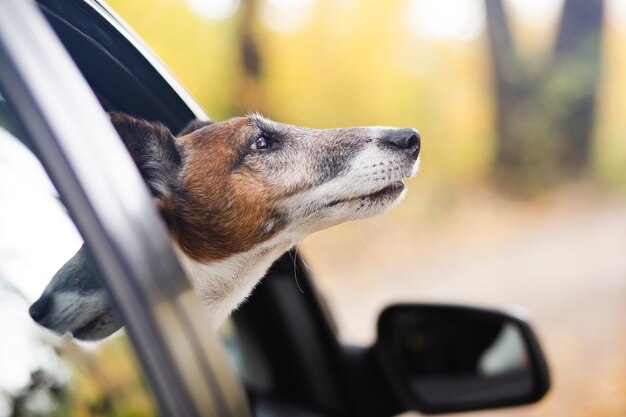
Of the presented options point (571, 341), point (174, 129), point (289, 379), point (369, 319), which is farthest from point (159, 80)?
point (369, 319)

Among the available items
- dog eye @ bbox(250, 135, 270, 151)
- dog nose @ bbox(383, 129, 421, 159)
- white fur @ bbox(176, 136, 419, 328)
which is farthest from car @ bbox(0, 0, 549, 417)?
dog nose @ bbox(383, 129, 421, 159)

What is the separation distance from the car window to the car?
19 millimetres

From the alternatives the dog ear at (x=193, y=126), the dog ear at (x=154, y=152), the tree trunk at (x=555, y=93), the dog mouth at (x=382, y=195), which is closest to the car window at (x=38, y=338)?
the dog ear at (x=154, y=152)

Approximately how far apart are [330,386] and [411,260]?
912 centimetres

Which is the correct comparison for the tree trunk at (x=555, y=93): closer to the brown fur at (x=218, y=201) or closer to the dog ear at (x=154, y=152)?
the brown fur at (x=218, y=201)

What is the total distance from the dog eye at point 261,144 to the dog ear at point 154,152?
0.30 meters

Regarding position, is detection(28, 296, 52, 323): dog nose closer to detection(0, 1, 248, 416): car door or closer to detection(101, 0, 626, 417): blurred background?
detection(0, 1, 248, 416): car door

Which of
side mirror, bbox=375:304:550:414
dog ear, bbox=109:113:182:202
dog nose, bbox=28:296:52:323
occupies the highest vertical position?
dog ear, bbox=109:113:182:202

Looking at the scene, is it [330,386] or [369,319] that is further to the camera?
[369,319]

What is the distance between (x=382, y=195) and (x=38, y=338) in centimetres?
73

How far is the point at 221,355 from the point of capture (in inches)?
40.6

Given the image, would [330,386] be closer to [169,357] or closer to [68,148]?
[169,357]

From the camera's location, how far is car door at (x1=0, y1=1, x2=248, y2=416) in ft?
3.00

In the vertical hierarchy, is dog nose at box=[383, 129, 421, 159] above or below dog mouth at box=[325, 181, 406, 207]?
above
